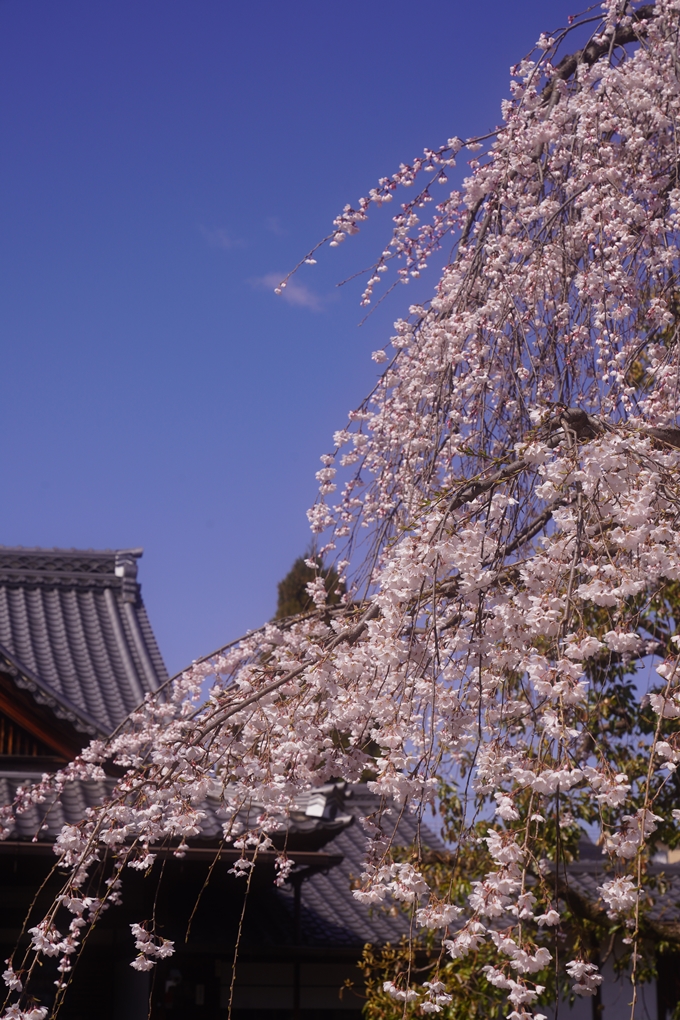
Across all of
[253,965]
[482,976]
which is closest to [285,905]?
[253,965]

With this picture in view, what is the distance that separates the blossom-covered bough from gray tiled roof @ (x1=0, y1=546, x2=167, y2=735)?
139 inches

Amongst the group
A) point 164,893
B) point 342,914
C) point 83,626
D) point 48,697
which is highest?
point 83,626

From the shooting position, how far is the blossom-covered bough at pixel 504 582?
9.03ft

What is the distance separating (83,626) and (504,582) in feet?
25.8

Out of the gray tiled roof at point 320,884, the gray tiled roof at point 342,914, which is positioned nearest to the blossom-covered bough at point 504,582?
the gray tiled roof at point 320,884

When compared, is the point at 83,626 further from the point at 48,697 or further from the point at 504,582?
the point at 504,582

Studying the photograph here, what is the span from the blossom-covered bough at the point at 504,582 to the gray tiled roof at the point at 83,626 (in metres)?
3.53

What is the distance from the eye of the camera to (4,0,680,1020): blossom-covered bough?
2.75 m

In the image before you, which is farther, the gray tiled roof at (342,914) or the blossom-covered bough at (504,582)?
the gray tiled roof at (342,914)

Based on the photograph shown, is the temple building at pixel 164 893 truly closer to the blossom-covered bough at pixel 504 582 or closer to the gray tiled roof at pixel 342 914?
the gray tiled roof at pixel 342 914

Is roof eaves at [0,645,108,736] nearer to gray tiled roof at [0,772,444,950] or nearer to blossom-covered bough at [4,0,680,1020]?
gray tiled roof at [0,772,444,950]

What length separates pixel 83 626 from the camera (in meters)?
10.4

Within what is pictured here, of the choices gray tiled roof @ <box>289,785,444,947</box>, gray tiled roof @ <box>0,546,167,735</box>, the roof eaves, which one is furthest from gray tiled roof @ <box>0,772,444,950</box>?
gray tiled roof @ <box>0,546,167,735</box>

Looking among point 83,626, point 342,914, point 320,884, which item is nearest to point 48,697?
point 83,626
